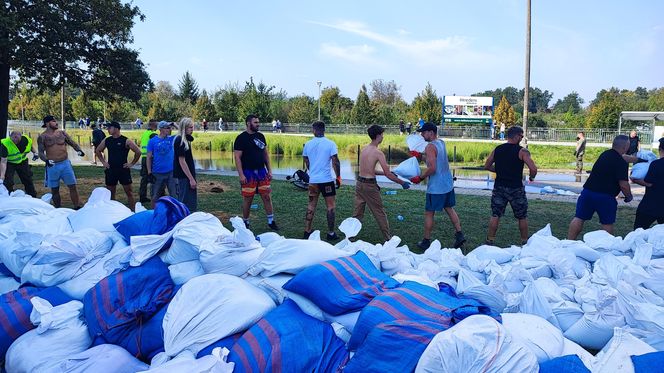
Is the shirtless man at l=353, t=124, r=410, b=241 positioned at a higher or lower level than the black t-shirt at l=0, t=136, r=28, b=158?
lower

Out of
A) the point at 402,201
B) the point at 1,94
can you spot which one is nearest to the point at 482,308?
the point at 402,201

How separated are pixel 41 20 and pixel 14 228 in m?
9.87

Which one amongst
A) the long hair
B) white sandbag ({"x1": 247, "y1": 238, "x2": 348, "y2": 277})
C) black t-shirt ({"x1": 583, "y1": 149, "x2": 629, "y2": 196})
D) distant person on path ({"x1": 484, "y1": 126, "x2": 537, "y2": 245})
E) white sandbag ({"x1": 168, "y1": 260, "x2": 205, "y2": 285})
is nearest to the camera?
white sandbag ({"x1": 247, "y1": 238, "x2": 348, "y2": 277})

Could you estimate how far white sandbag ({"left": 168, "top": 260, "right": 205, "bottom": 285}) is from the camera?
9.18ft

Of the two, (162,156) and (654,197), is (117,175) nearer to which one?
(162,156)

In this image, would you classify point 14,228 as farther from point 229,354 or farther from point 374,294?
point 374,294

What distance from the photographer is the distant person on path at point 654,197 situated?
197 inches

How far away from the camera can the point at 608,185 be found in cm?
523

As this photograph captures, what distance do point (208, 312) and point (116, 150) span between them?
5.69m

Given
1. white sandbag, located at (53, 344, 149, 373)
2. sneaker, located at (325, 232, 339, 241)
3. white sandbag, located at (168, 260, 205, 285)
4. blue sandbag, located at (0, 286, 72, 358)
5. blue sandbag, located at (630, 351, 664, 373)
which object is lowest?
sneaker, located at (325, 232, 339, 241)

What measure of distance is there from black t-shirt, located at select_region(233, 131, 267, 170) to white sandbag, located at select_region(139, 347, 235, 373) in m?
4.17

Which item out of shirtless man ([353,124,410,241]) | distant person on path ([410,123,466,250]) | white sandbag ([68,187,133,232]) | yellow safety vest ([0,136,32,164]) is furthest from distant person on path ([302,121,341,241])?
→ yellow safety vest ([0,136,32,164])

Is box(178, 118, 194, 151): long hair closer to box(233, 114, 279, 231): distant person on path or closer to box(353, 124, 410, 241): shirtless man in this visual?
box(233, 114, 279, 231): distant person on path

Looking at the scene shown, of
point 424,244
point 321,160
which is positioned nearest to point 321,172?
point 321,160
